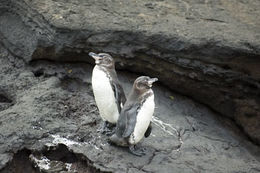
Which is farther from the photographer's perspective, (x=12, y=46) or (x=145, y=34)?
(x=12, y=46)

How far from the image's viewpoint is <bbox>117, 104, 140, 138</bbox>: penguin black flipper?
3977 millimetres

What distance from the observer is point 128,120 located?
13.1ft

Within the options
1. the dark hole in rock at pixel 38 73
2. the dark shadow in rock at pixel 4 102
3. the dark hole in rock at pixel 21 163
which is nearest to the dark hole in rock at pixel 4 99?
the dark shadow in rock at pixel 4 102

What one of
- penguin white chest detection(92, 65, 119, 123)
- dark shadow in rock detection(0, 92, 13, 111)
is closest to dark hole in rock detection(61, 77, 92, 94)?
dark shadow in rock detection(0, 92, 13, 111)

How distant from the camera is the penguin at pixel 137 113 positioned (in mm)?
3979

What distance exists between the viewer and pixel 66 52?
213 inches

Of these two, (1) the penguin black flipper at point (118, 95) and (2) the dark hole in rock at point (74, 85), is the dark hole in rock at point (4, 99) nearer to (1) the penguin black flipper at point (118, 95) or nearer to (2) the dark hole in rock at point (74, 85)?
(2) the dark hole in rock at point (74, 85)

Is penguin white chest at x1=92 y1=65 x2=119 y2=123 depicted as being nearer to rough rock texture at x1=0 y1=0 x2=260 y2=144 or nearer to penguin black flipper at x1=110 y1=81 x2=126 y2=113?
penguin black flipper at x1=110 y1=81 x2=126 y2=113

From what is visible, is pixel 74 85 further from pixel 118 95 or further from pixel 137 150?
pixel 137 150

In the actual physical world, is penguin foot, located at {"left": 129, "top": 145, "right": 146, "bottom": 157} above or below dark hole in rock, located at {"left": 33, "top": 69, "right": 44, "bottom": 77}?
above

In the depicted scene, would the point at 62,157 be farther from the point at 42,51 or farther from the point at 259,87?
the point at 259,87

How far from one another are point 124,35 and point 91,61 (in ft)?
1.85

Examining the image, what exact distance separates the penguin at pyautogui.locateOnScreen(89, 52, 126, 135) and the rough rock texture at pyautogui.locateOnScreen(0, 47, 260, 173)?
321 mm

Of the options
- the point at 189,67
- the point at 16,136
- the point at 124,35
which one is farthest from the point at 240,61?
the point at 16,136
